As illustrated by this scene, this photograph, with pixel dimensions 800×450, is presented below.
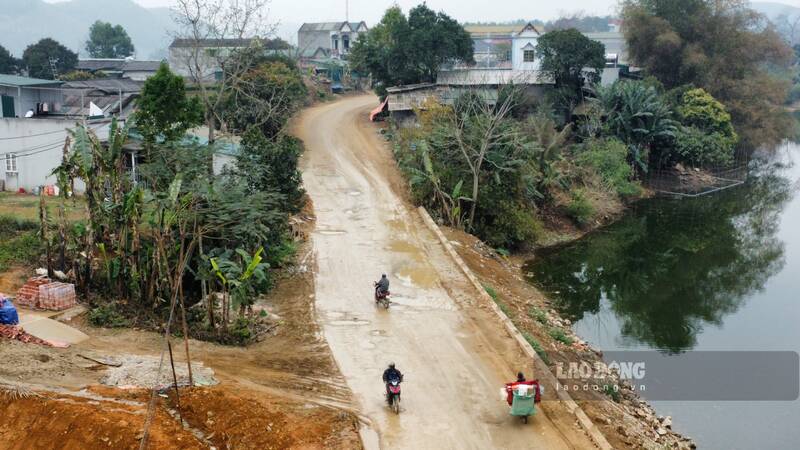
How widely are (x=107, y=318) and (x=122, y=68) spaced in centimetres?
5118

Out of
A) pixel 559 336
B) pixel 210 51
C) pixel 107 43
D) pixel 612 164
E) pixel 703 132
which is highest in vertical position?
pixel 107 43

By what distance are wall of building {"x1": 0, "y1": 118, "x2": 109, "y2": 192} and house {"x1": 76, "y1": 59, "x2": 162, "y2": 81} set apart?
1267 inches

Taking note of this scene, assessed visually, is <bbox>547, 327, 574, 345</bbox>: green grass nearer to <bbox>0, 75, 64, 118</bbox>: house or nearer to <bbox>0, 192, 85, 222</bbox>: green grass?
<bbox>0, 192, 85, 222</bbox>: green grass

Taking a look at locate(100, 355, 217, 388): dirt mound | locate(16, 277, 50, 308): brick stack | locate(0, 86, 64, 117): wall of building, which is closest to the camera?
locate(100, 355, 217, 388): dirt mound

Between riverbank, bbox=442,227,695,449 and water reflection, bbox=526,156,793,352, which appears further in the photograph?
water reflection, bbox=526,156,793,352

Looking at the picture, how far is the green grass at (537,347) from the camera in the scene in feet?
57.7

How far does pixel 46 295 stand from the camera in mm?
17469

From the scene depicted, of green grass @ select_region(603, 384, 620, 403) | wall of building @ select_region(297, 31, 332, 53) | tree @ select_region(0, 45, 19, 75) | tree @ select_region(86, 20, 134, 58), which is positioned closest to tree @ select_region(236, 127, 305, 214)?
green grass @ select_region(603, 384, 620, 403)

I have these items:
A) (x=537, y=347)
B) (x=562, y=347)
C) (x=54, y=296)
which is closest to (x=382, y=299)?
(x=537, y=347)

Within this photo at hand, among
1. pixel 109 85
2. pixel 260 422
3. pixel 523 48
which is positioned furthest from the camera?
pixel 523 48

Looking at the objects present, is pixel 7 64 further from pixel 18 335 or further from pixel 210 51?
pixel 18 335

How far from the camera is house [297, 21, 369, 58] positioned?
78.9 m

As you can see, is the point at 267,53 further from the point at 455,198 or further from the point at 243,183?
the point at 243,183

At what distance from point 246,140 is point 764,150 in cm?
4544
